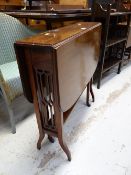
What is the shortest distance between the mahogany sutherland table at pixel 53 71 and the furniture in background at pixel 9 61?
300mm

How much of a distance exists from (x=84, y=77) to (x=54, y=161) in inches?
26.2

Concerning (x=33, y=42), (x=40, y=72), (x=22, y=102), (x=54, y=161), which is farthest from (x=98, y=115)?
(x=33, y=42)

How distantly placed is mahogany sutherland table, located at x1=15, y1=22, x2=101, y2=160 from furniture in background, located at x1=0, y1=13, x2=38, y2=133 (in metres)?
0.30

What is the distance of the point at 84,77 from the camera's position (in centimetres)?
134

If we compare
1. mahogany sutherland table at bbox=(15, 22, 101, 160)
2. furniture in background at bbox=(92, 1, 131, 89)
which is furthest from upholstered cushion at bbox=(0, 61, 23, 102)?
furniture in background at bbox=(92, 1, 131, 89)

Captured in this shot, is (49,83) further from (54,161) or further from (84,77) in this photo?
(54,161)

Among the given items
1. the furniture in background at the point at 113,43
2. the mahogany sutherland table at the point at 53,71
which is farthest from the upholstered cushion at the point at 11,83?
the furniture in background at the point at 113,43

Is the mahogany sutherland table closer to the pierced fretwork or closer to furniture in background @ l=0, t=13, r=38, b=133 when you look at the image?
the pierced fretwork

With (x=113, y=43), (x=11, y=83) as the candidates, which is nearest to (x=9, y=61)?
(x=11, y=83)

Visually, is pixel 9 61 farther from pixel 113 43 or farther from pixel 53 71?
pixel 113 43

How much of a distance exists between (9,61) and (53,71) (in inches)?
37.3

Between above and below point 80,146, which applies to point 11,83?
above

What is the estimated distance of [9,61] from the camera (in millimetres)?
1688

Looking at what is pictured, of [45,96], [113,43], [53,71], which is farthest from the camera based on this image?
[113,43]
